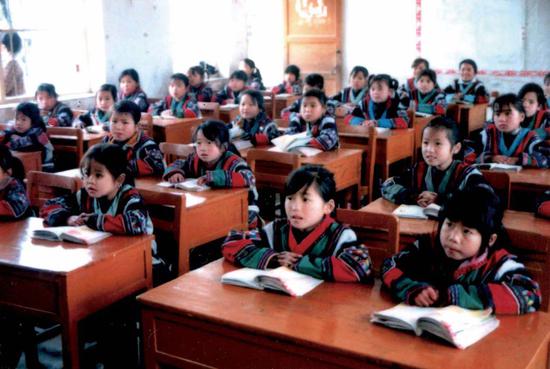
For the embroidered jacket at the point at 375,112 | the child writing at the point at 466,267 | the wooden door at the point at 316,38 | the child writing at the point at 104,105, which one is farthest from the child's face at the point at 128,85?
the child writing at the point at 466,267

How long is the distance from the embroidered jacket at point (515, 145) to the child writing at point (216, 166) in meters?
1.45

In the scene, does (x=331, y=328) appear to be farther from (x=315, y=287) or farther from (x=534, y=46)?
(x=534, y=46)

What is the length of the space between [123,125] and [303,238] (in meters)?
2.00

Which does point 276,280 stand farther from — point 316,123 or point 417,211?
point 316,123

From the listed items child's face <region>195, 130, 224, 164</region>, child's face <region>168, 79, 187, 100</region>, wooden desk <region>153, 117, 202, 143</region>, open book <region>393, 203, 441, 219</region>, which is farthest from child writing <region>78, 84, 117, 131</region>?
open book <region>393, 203, 441, 219</region>

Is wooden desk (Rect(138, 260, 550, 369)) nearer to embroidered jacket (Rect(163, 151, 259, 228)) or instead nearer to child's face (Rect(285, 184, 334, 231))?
child's face (Rect(285, 184, 334, 231))

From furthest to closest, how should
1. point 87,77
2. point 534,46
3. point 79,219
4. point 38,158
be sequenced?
point 534,46, point 87,77, point 38,158, point 79,219

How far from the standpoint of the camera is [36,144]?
4.93 metres

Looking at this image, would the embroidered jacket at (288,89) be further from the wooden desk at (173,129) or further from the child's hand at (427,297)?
the child's hand at (427,297)

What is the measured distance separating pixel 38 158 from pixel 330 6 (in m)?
5.69

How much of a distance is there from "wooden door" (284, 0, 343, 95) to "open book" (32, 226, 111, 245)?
7310mm

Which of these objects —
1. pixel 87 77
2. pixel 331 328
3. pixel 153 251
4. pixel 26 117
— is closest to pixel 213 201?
pixel 153 251

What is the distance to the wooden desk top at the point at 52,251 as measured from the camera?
89.7 inches

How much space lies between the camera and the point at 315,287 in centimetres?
203
